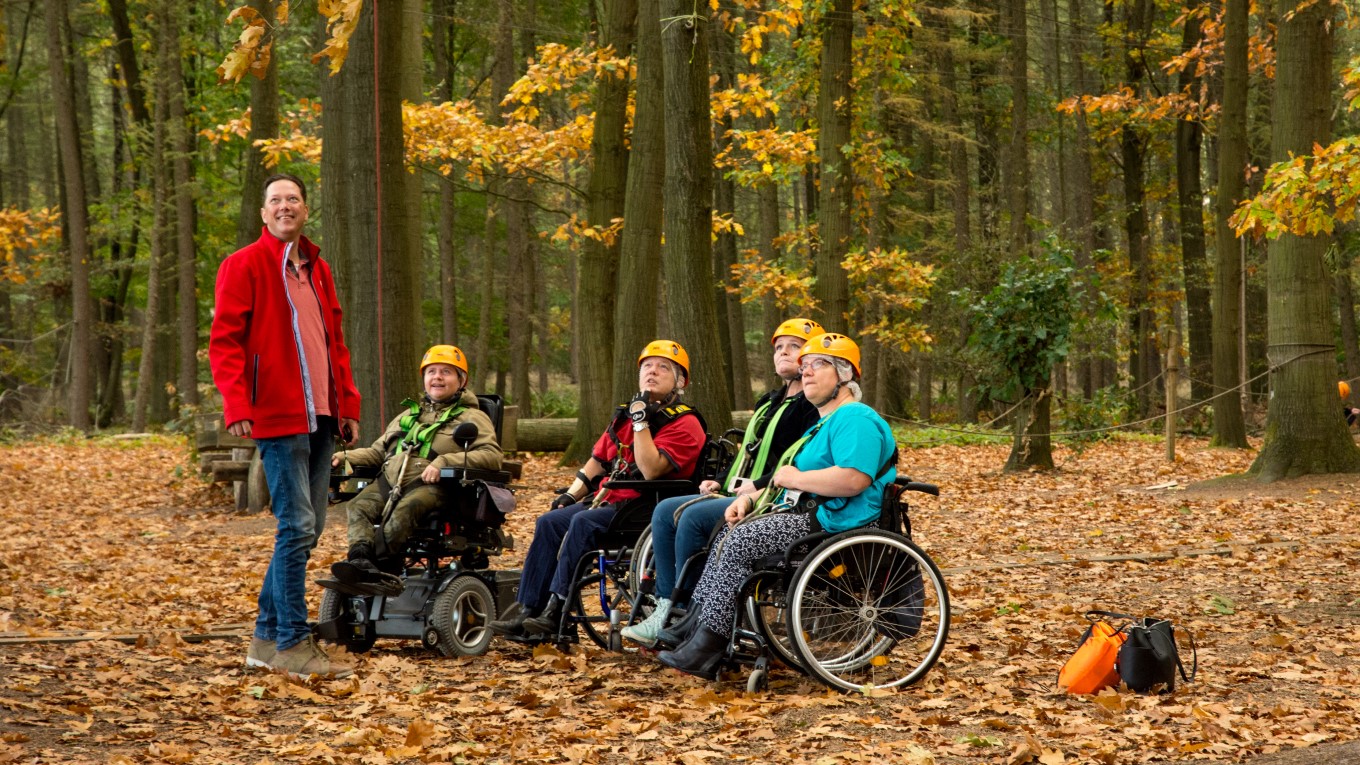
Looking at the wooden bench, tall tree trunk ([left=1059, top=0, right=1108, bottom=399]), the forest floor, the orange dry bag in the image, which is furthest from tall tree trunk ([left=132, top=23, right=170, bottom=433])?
the orange dry bag

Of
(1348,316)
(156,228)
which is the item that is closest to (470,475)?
(156,228)

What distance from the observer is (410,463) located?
6301 mm

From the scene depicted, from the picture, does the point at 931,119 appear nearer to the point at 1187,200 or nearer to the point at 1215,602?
the point at 1187,200

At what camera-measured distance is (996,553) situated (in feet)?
29.7

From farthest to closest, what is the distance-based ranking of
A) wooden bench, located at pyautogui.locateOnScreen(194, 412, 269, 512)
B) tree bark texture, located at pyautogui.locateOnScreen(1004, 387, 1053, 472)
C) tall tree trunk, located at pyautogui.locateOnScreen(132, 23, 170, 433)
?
tall tree trunk, located at pyautogui.locateOnScreen(132, 23, 170, 433)
tree bark texture, located at pyautogui.locateOnScreen(1004, 387, 1053, 472)
wooden bench, located at pyautogui.locateOnScreen(194, 412, 269, 512)

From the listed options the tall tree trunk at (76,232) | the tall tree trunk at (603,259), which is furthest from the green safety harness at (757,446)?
the tall tree trunk at (76,232)

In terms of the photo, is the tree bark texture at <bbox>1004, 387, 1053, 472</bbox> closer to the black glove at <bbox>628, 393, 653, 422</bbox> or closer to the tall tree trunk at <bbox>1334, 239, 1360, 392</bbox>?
the black glove at <bbox>628, 393, 653, 422</bbox>

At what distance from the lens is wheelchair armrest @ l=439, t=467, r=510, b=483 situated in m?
5.96

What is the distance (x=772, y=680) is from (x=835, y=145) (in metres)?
11.0

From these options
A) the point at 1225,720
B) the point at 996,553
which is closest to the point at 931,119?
the point at 996,553

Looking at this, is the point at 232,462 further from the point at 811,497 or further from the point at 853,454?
the point at 853,454

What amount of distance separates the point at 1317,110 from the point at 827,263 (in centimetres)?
539

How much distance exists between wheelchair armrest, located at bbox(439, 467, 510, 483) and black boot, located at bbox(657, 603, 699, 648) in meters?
1.19

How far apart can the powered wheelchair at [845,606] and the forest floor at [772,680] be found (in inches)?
6.2
